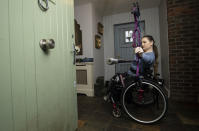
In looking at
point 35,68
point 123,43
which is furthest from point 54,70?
point 123,43

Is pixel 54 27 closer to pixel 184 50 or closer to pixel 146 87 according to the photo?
pixel 146 87

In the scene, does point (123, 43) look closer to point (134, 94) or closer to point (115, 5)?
point (115, 5)

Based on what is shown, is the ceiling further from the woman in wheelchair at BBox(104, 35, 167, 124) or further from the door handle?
the door handle

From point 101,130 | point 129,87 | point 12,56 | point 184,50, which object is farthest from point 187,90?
point 12,56

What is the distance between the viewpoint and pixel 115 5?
2777 millimetres

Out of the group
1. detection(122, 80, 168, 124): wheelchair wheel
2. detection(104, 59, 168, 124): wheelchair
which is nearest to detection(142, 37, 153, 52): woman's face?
detection(104, 59, 168, 124): wheelchair

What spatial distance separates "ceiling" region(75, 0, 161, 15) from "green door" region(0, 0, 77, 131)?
5.91 ft

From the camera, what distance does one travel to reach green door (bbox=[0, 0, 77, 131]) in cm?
54

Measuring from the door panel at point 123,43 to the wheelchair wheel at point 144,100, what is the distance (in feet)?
5.81

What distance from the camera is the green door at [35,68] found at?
54cm

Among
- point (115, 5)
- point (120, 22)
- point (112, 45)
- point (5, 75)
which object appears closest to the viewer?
point (5, 75)

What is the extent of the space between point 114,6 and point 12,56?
285cm

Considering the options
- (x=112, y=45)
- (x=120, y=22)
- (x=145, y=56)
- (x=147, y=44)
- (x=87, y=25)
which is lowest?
(x=145, y=56)

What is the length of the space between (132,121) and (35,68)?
4.13ft
